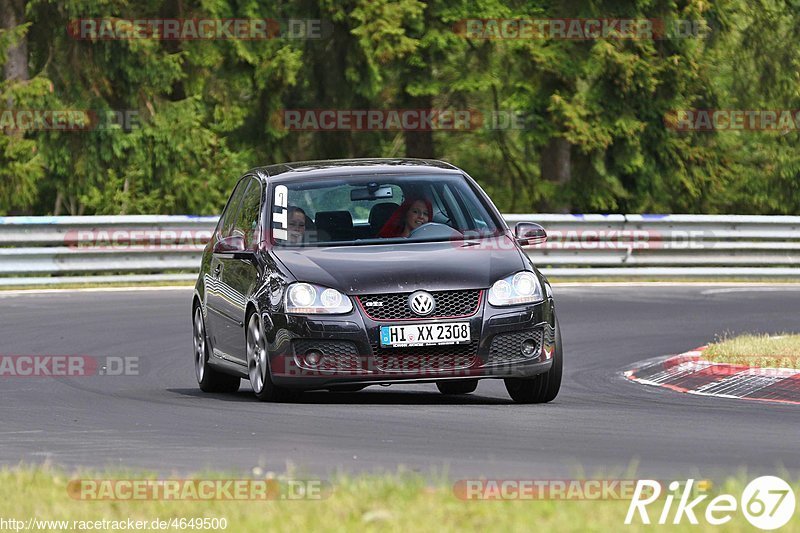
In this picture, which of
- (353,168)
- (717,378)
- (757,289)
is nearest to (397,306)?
(353,168)

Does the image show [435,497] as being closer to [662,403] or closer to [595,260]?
[662,403]

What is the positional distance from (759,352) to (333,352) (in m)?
4.55

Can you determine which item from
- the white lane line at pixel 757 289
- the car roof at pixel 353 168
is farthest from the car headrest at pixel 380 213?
the white lane line at pixel 757 289

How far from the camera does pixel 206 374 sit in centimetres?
A: 1275

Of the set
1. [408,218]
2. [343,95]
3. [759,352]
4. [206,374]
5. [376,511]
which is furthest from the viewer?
[343,95]

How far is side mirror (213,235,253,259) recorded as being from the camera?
1167cm

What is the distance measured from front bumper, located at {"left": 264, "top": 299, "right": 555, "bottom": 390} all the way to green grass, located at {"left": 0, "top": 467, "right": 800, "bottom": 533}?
3395 mm

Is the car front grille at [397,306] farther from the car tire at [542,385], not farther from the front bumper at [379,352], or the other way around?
the car tire at [542,385]

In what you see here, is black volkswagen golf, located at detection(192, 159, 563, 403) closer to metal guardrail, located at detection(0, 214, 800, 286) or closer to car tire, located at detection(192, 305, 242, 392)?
car tire, located at detection(192, 305, 242, 392)

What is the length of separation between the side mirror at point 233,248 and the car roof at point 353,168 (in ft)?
2.17

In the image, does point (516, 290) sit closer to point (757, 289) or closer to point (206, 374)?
point (206, 374)

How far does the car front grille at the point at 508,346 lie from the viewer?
1071 cm

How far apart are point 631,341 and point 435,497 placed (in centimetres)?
1018

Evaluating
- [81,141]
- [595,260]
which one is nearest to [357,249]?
[595,260]
